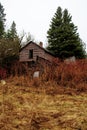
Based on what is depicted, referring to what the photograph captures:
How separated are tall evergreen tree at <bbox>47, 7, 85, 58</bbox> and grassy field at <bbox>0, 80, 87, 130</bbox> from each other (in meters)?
16.9

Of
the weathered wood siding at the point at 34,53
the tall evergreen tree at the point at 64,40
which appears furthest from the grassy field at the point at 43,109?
the tall evergreen tree at the point at 64,40

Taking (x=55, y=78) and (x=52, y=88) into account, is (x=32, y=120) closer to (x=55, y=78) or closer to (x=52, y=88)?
(x=52, y=88)

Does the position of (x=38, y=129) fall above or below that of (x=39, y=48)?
below

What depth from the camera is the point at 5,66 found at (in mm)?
25969

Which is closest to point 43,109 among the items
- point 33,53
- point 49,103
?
point 49,103

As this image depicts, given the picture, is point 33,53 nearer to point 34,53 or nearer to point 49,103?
point 34,53

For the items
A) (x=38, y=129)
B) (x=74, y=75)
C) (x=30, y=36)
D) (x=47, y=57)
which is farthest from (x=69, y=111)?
(x=30, y=36)

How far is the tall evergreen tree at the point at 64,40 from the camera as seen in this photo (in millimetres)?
30152

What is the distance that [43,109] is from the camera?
31.3 ft

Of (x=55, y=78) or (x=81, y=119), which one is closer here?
(x=81, y=119)

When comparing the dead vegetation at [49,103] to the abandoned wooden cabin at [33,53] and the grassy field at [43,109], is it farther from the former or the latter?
the abandoned wooden cabin at [33,53]

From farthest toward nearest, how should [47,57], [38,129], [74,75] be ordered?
1. [47,57]
2. [74,75]
3. [38,129]

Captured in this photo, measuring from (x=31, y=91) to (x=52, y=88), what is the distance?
1.30 metres

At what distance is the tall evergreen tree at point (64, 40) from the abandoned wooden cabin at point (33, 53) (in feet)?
3.91
